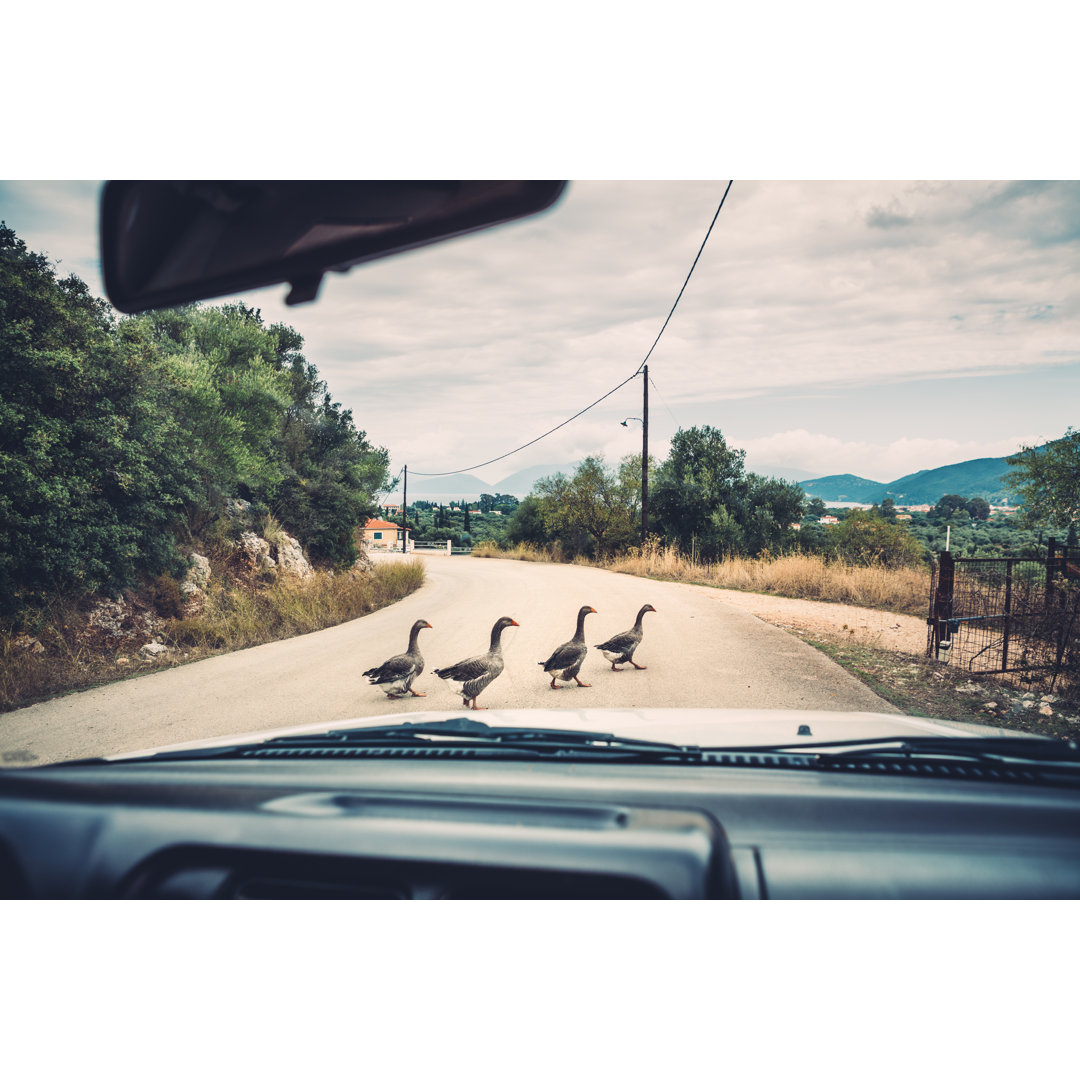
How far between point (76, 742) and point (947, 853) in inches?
164

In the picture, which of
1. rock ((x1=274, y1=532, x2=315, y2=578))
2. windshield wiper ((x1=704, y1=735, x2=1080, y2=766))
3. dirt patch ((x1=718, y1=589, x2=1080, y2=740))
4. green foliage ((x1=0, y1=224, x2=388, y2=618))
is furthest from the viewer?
rock ((x1=274, y1=532, x2=315, y2=578))

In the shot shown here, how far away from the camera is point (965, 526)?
17.6 feet

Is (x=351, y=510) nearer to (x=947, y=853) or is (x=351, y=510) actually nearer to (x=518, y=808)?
(x=518, y=808)

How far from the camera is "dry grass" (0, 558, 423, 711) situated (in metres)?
3.76

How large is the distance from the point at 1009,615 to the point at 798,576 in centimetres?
311

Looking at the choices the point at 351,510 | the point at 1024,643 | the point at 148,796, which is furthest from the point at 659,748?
the point at 351,510

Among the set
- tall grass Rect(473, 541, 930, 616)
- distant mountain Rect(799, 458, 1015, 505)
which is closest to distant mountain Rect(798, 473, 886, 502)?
distant mountain Rect(799, 458, 1015, 505)

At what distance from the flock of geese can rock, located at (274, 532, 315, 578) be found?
174 cm

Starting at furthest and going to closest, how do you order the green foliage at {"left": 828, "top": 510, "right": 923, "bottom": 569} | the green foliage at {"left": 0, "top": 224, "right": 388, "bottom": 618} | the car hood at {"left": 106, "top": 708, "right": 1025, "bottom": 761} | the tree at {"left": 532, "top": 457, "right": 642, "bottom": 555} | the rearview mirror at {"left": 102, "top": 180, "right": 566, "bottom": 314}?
the tree at {"left": 532, "top": 457, "right": 642, "bottom": 555} → the green foliage at {"left": 828, "top": 510, "right": 923, "bottom": 569} → the green foliage at {"left": 0, "top": 224, "right": 388, "bottom": 618} → the rearview mirror at {"left": 102, "top": 180, "right": 566, "bottom": 314} → the car hood at {"left": 106, "top": 708, "right": 1025, "bottom": 761}

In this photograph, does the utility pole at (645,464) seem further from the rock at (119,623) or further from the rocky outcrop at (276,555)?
the rock at (119,623)

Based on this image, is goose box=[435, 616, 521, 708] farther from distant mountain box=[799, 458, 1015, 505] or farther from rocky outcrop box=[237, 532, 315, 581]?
distant mountain box=[799, 458, 1015, 505]

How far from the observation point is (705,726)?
2.37 m

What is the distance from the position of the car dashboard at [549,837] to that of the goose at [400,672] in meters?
2.43

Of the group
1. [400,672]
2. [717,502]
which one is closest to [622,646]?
[400,672]
